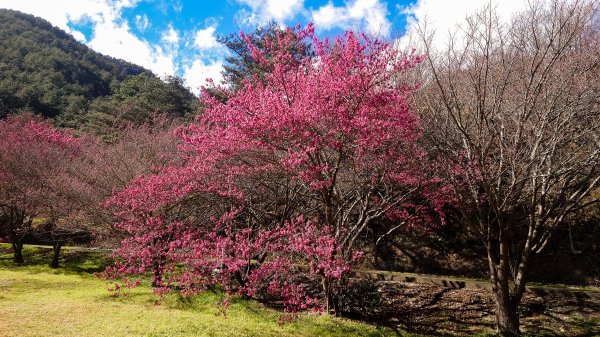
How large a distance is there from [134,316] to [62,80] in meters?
41.8

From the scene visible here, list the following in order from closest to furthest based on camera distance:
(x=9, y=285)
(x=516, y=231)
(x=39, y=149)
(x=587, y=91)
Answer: (x=587, y=91), (x=9, y=285), (x=516, y=231), (x=39, y=149)

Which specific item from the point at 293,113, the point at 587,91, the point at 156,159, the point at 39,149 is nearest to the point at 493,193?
the point at 587,91

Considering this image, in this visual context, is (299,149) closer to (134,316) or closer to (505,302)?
(505,302)

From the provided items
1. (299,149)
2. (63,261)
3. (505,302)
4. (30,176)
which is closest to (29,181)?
(30,176)

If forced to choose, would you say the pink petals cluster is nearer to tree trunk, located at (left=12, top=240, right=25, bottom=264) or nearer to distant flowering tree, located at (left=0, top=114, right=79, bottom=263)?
distant flowering tree, located at (left=0, top=114, right=79, bottom=263)

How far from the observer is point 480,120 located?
584cm

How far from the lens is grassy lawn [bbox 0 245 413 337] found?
22.8 ft

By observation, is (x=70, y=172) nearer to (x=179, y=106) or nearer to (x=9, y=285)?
(x=9, y=285)

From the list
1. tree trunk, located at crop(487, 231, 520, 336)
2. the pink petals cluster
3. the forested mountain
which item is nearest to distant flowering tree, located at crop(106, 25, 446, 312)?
tree trunk, located at crop(487, 231, 520, 336)

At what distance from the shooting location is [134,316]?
812 cm

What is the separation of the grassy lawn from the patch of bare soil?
1.45 meters

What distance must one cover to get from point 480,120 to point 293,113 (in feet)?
9.94

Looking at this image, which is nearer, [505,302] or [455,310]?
[505,302]

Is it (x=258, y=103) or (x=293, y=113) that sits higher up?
(x=258, y=103)
